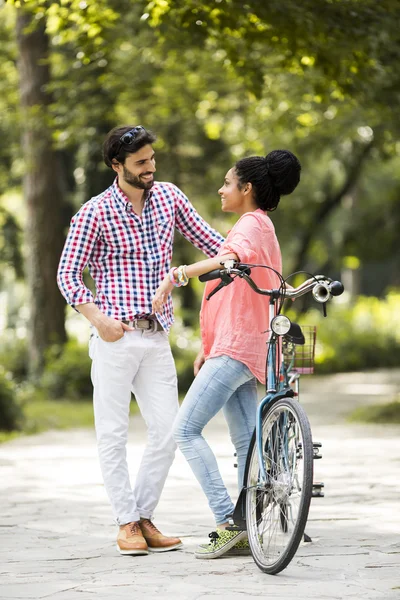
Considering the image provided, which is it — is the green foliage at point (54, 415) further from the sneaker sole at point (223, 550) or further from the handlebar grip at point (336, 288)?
the handlebar grip at point (336, 288)

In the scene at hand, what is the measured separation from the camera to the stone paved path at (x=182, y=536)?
4.73 meters

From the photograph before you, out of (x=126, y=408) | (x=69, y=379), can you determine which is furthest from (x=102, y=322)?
(x=69, y=379)

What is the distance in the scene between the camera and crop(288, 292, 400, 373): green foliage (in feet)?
75.2

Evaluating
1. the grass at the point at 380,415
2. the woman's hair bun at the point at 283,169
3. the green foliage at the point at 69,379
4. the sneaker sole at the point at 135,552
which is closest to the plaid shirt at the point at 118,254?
the woman's hair bun at the point at 283,169

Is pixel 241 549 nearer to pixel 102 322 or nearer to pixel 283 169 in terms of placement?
→ pixel 102 322

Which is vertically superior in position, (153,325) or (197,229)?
(197,229)

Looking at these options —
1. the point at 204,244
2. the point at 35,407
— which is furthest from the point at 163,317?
the point at 35,407

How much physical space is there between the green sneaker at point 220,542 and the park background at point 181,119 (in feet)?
16.6

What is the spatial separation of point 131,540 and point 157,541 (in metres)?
0.16

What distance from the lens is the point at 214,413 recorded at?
17.5ft

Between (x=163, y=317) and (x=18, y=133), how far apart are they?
15.9 meters

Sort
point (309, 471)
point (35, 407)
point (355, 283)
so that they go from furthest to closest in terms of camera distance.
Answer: point (355, 283) → point (35, 407) → point (309, 471)

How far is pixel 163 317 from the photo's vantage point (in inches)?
221

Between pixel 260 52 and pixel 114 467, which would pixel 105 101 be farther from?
pixel 114 467
